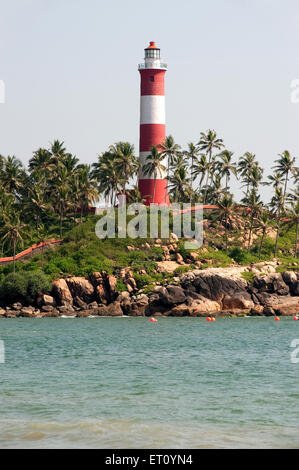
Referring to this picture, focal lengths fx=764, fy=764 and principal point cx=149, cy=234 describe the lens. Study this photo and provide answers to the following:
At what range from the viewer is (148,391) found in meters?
28.1

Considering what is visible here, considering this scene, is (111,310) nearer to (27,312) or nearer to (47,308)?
(47,308)

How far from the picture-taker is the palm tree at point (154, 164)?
3442 inches

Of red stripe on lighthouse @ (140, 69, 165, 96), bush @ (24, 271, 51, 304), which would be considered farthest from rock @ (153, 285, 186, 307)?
red stripe on lighthouse @ (140, 69, 165, 96)

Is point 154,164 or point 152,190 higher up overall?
point 154,164

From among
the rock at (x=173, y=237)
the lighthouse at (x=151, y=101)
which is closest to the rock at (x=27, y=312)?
the rock at (x=173, y=237)

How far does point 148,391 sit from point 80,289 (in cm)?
4607

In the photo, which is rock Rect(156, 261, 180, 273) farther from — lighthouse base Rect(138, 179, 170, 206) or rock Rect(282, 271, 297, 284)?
rock Rect(282, 271, 297, 284)

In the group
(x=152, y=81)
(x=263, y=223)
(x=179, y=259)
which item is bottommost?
(x=179, y=259)

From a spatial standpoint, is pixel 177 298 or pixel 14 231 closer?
pixel 177 298

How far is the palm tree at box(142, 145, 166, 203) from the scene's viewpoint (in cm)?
8744

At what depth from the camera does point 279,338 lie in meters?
50.7

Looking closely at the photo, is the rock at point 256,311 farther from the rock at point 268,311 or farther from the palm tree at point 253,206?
the palm tree at point 253,206

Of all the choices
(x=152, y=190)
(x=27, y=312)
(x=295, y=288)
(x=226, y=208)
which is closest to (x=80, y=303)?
(x=27, y=312)

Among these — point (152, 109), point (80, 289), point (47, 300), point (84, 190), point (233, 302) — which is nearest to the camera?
point (233, 302)
